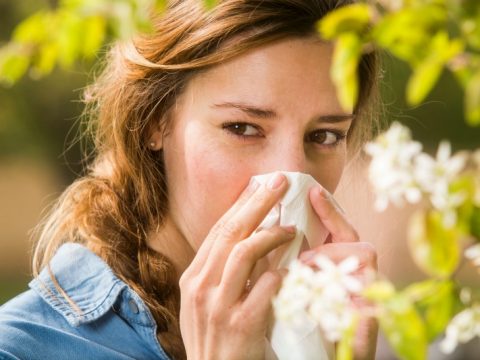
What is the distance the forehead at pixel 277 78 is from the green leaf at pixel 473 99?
1.58 meters

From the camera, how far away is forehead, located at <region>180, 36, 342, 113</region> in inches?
101

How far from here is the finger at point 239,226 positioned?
2.37 m

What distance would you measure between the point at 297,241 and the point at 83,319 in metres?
0.67

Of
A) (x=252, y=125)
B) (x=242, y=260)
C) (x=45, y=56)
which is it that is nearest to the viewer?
(x=45, y=56)

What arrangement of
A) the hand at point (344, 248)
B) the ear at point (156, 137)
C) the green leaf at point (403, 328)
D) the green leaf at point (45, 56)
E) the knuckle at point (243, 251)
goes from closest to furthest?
the green leaf at point (403, 328)
the green leaf at point (45, 56)
the knuckle at point (243, 251)
the hand at point (344, 248)
the ear at point (156, 137)

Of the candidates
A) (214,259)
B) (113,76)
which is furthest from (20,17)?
(214,259)

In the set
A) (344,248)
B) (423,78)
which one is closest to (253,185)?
(344,248)

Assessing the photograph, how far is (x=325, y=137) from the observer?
9.11 ft

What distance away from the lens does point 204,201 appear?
2621 mm

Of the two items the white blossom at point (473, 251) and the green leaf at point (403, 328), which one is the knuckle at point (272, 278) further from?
the green leaf at point (403, 328)

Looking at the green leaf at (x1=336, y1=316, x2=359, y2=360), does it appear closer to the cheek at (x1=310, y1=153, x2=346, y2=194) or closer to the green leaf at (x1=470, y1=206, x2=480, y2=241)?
the green leaf at (x1=470, y1=206, x2=480, y2=241)

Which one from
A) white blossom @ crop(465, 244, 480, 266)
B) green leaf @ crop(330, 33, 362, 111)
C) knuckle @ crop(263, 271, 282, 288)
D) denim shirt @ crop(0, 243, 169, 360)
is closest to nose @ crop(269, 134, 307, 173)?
knuckle @ crop(263, 271, 282, 288)

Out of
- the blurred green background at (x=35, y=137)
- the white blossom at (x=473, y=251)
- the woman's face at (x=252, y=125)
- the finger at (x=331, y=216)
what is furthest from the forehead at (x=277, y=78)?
the blurred green background at (x=35, y=137)

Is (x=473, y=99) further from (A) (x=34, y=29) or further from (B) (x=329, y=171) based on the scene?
(B) (x=329, y=171)
